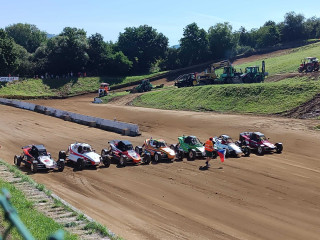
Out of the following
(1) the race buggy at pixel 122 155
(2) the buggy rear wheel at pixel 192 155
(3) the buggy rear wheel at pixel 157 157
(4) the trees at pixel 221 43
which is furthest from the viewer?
(4) the trees at pixel 221 43

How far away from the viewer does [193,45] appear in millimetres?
81625

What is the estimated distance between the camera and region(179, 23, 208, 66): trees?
81688 millimetres

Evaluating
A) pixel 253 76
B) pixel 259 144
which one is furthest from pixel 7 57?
pixel 259 144

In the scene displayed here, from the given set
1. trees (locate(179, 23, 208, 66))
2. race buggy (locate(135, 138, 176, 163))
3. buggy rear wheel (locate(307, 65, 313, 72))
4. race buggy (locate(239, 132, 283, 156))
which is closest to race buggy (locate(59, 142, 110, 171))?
race buggy (locate(135, 138, 176, 163))

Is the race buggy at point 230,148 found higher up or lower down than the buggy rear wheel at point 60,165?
lower down

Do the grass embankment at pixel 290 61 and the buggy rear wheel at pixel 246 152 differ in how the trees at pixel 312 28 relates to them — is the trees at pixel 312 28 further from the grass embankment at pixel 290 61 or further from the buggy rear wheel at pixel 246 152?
the buggy rear wheel at pixel 246 152

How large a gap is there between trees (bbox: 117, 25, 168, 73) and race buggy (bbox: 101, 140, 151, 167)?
63921 millimetres

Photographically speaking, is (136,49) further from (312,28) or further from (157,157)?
(157,157)

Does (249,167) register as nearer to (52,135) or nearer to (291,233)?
(291,233)

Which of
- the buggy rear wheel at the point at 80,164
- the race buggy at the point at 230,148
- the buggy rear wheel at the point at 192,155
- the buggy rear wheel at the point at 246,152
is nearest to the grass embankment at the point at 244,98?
the race buggy at the point at 230,148

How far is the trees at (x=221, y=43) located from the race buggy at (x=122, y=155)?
213ft

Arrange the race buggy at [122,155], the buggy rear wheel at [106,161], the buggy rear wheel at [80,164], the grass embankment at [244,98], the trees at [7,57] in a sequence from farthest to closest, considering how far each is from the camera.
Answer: the trees at [7,57]
the grass embankment at [244,98]
the race buggy at [122,155]
the buggy rear wheel at [106,161]
the buggy rear wheel at [80,164]

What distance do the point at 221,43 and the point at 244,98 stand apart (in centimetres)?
4303

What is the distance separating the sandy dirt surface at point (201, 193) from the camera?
11.8 m
